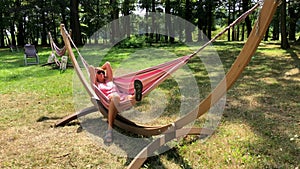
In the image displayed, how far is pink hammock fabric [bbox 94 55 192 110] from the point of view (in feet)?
9.07

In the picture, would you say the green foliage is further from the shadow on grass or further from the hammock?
the hammock

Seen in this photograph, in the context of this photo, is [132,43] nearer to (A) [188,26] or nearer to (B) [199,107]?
(A) [188,26]

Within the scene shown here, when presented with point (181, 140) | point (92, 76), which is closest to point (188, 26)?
point (92, 76)

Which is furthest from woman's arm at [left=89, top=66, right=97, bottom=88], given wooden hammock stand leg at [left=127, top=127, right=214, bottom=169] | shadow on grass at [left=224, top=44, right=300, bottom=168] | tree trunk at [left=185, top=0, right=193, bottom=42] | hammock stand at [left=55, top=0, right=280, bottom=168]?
tree trunk at [left=185, top=0, right=193, bottom=42]

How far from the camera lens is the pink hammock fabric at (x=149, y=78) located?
277 cm

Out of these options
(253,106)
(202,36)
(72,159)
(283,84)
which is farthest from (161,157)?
(202,36)

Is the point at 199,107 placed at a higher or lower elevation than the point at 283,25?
lower

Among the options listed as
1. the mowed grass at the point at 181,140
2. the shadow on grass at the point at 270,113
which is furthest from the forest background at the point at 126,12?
the mowed grass at the point at 181,140

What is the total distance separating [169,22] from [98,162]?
72.0 feet

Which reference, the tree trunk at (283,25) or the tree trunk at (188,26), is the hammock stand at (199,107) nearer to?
the tree trunk at (283,25)

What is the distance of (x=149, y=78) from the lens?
116 inches

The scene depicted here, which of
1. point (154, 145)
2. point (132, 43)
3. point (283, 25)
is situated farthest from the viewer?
point (132, 43)

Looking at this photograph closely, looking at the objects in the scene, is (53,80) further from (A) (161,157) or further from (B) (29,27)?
(B) (29,27)

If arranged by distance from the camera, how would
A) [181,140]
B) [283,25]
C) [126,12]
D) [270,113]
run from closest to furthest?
1. [181,140]
2. [270,113]
3. [283,25]
4. [126,12]
